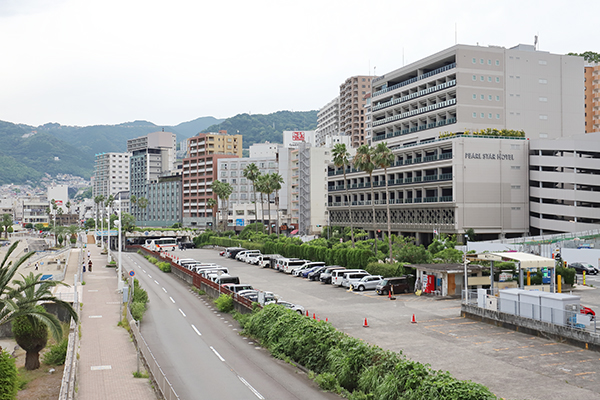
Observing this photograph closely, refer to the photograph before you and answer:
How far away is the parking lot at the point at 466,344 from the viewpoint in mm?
20594

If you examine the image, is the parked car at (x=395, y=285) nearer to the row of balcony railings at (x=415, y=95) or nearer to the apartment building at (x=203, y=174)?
the row of balcony railings at (x=415, y=95)

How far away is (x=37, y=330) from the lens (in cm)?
2686

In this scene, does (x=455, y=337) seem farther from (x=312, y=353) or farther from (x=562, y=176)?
(x=562, y=176)

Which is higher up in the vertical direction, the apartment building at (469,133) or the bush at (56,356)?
the apartment building at (469,133)

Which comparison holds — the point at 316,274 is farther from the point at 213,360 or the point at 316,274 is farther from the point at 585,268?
the point at 213,360

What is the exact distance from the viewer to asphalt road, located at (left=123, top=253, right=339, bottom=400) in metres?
20.5

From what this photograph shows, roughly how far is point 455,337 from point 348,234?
2802 inches

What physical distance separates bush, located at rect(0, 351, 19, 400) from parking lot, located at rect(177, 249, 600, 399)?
628 inches

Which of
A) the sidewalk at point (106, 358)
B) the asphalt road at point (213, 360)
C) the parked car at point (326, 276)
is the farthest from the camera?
the parked car at point (326, 276)

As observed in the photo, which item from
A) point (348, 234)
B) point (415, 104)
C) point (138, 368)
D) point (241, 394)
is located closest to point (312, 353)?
point (241, 394)

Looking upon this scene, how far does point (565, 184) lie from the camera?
81.4m

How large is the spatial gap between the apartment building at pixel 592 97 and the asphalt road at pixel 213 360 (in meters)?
139

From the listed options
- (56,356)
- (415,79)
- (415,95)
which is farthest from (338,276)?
(415,79)

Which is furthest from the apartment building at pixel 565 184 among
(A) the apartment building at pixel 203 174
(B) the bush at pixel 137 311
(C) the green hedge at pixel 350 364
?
(A) the apartment building at pixel 203 174
